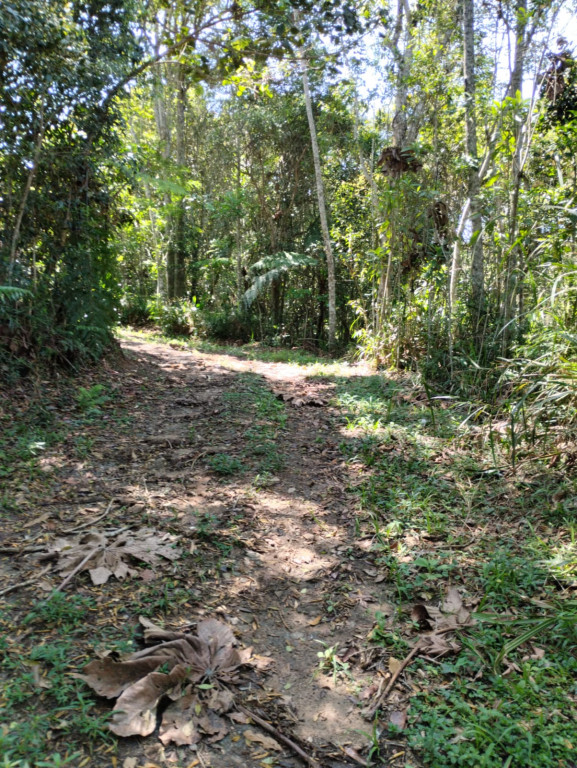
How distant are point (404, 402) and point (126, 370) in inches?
145

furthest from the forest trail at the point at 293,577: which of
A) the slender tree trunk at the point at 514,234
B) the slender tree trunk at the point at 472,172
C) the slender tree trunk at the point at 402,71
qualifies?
the slender tree trunk at the point at 402,71

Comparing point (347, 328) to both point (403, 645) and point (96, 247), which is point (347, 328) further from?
point (403, 645)

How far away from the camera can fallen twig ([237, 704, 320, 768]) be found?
5.96 ft

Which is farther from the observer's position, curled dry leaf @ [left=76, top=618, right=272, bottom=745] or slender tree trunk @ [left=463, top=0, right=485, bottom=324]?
slender tree trunk @ [left=463, top=0, right=485, bottom=324]

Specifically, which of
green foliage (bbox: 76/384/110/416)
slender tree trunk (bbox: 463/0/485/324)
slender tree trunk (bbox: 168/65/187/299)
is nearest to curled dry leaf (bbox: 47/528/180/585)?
green foliage (bbox: 76/384/110/416)

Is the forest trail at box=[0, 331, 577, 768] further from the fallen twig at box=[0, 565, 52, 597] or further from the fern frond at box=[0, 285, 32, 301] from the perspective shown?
the fern frond at box=[0, 285, 32, 301]

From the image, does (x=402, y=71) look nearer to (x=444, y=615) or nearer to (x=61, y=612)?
(x=444, y=615)

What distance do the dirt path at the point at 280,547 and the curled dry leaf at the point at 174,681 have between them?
121 mm

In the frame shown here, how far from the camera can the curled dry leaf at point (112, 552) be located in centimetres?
260

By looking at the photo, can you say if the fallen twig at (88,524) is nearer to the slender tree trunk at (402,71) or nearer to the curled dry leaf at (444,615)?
the curled dry leaf at (444,615)

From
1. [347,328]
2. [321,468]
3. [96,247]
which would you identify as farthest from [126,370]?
[347,328]

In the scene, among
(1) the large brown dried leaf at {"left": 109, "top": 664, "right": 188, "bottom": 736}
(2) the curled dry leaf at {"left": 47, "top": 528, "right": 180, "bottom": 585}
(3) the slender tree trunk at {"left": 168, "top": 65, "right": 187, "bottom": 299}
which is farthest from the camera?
(3) the slender tree trunk at {"left": 168, "top": 65, "right": 187, "bottom": 299}

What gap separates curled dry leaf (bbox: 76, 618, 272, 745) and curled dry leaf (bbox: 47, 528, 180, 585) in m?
0.44

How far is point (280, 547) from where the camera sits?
3168 mm
